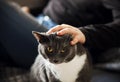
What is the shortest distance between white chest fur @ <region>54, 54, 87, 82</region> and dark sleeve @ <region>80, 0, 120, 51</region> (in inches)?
5.6

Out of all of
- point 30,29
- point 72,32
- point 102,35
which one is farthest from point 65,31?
point 30,29

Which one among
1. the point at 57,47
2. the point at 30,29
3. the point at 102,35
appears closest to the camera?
the point at 57,47

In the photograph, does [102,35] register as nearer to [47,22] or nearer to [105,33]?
[105,33]

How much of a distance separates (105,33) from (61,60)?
1.02 feet

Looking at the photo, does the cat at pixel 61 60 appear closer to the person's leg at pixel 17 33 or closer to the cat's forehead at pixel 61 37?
the cat's forehead at pixel 61 37

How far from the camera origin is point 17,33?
1299mm

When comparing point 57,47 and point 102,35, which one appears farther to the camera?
point 102,35

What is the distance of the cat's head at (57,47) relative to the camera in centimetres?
90

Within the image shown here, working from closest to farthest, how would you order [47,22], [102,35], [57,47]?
[57,47]
[102,35]
[47,22]

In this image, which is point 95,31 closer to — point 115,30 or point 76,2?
point 115,30

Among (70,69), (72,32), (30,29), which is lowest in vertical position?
(70,69)

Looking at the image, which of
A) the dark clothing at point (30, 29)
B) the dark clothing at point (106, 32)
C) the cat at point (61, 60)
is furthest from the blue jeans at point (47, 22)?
the cat at point (61, 60)

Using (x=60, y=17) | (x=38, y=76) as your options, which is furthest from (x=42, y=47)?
(x=60, y=17)

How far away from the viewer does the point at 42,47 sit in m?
0.94
